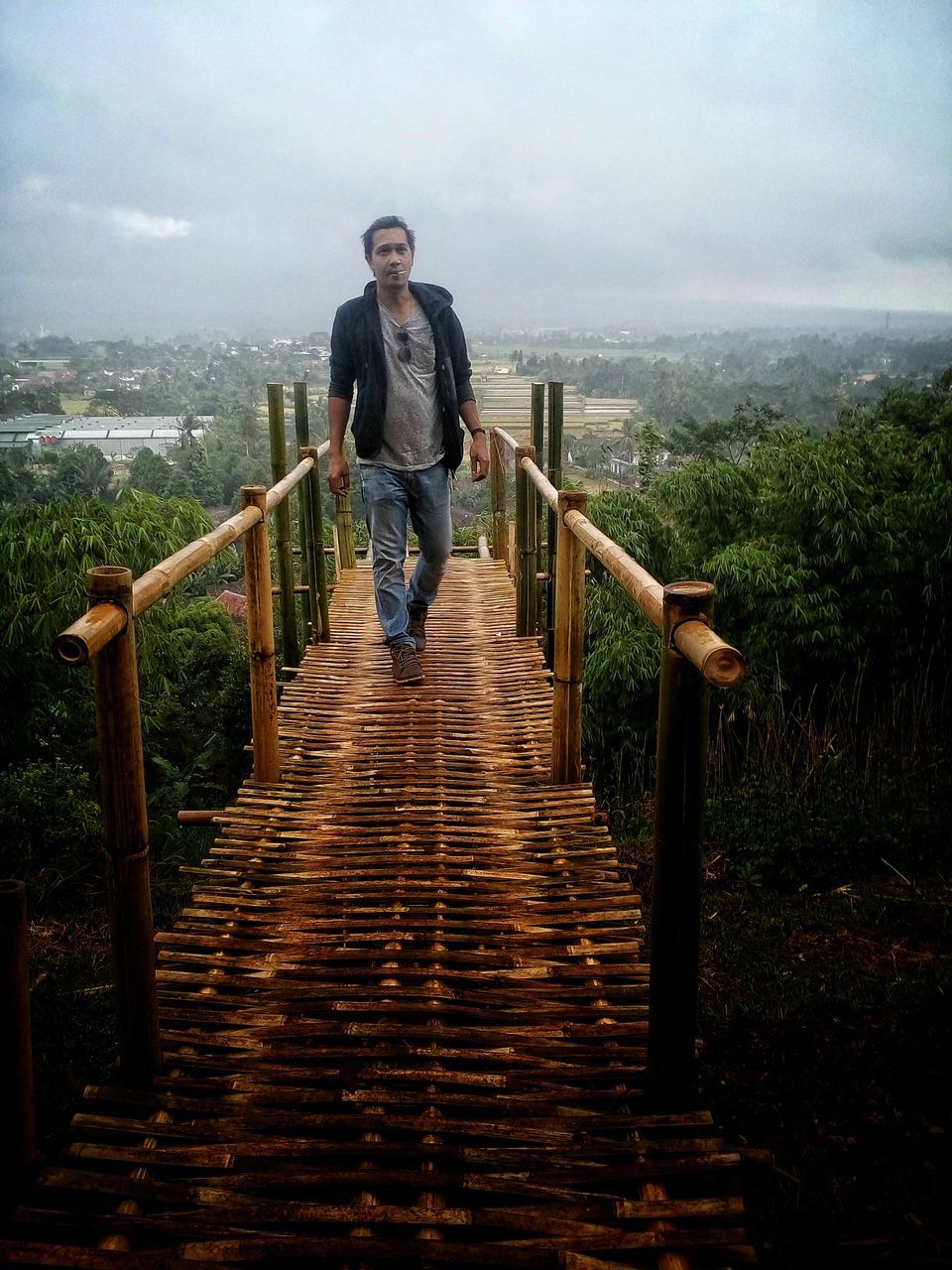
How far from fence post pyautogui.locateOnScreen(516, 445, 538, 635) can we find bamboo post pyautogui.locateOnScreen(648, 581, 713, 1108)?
3063mm

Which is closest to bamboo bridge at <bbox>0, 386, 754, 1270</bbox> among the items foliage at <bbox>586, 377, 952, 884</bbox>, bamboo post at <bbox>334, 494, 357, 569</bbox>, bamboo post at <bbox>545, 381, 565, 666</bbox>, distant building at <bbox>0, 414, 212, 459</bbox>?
bamboo post at <bbox>545, 381, 565, 666</bbox>

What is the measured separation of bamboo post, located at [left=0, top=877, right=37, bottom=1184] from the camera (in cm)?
153

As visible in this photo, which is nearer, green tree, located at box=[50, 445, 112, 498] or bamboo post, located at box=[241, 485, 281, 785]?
bamboo post, located at box=[241, 485, 281, 785]

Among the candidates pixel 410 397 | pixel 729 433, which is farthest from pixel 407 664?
pixel 729 433

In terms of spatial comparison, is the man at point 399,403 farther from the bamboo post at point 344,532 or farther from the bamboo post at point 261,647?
the bamboo post at point 344,532

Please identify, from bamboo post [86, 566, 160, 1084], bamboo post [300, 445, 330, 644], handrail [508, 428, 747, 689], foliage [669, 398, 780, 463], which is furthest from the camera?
foliage [669, 398, 780, 463]

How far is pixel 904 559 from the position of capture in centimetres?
840

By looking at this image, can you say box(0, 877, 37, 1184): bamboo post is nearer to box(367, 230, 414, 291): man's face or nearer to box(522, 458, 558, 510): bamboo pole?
box(522, 458, 558, 510): bamboo pole

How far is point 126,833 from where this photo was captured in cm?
170

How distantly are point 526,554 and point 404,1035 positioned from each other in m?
3.03

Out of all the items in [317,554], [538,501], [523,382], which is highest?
[523,382]

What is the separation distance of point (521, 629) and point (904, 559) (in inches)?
197

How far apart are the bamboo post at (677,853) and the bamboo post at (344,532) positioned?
440cm

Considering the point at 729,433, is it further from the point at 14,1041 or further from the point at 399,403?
the point at 14,1041
